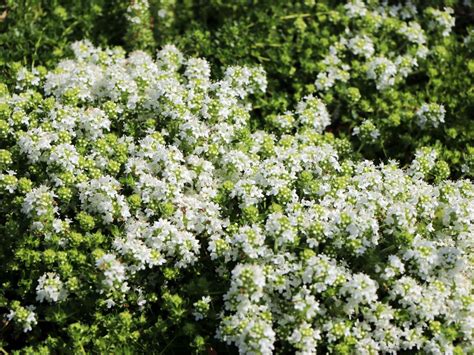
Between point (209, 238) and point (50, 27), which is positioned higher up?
point (50, 27)

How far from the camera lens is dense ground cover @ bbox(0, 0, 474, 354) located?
4.44 metres

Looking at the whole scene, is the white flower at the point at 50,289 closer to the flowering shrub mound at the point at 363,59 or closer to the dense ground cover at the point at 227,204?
the dense ground cover at the point at 227,204

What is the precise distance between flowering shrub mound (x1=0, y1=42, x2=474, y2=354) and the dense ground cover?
1 centimetres

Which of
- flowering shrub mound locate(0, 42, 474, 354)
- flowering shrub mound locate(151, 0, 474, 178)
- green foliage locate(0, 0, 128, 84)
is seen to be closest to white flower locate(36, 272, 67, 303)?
flowering shrub mound locate(0, 42, 474, 354)

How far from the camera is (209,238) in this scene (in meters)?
4.76

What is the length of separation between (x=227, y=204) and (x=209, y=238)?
311 millimetres

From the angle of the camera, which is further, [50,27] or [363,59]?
[363,59]

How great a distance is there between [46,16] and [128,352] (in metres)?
3.52

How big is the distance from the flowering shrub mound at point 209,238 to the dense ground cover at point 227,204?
1 cm

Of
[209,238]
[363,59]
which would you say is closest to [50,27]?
[209,238]

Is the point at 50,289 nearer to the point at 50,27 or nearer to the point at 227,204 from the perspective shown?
the point at 227,204

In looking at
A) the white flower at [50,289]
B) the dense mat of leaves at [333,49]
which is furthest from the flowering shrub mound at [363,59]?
the white flower at [50,289]

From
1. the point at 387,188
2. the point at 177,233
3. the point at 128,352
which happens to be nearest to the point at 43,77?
the point at 177,233

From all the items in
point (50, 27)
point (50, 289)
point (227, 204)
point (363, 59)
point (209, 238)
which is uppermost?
point (363, 59)
